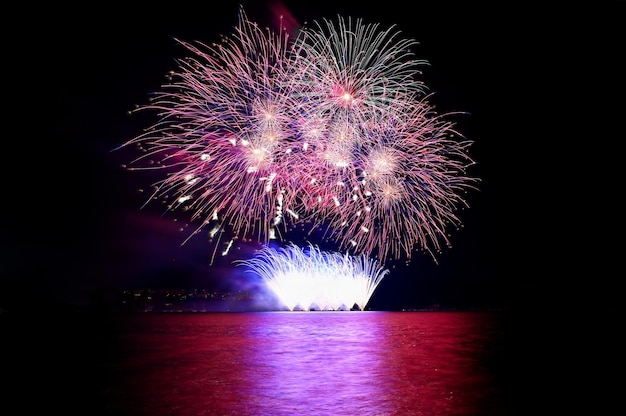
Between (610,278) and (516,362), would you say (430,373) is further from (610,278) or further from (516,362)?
(610,278)

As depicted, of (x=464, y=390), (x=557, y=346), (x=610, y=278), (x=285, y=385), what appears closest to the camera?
(x=464, y=390)

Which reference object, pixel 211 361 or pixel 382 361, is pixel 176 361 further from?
pixel 382 361

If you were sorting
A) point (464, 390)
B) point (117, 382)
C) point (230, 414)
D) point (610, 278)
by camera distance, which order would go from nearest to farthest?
1. point (230, 414)
2. point (464, 390)
3. point (117, 382)
4. point (610, 278)

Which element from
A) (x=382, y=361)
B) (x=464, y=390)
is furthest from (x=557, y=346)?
(x=464, y=390)

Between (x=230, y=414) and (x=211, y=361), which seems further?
(x=211, y=361)

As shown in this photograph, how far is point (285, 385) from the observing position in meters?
13.3

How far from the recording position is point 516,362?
18.2 meters

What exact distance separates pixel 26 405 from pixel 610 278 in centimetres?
10181

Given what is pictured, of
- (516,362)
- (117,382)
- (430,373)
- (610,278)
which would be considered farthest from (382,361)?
(610,278)

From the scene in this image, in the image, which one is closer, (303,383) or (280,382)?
(303,383)

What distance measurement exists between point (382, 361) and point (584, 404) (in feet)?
27.7

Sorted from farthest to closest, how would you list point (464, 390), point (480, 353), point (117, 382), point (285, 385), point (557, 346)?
point (557, 346) → point (480, 353) → point (117, 382) → point (285, 385) → point (464, 390)

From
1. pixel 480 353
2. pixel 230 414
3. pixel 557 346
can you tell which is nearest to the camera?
pixel 230 414

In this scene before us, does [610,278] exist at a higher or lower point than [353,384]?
higher
